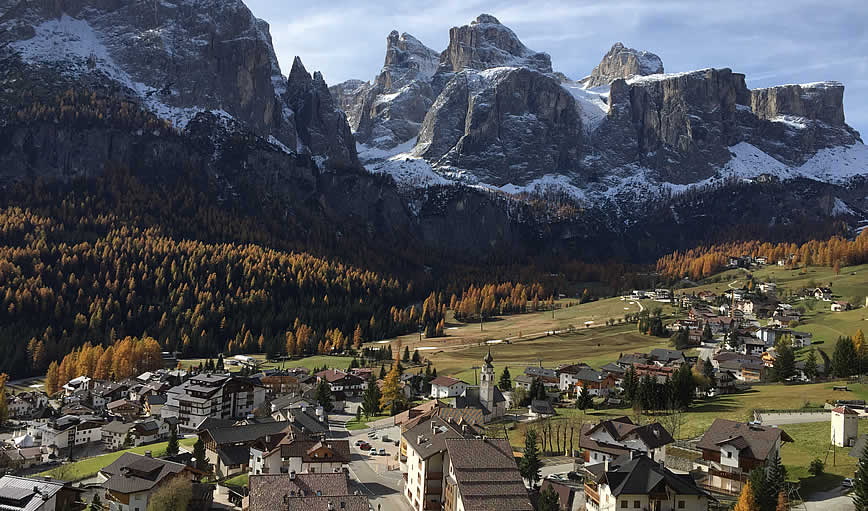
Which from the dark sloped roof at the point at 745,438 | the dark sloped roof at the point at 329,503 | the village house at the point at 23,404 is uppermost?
the dark sloped roof at the point at 745,438

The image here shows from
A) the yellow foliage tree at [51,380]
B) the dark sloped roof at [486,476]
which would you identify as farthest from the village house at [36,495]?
the yellow foliage tree at [51,380]

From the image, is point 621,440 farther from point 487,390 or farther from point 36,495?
point 36,495

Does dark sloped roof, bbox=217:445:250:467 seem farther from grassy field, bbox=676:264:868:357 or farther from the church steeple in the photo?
grassy field, bbox=676:264:868:357

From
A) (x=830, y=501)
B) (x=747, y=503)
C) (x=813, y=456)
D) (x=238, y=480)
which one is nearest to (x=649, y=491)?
(x=747, y=503)

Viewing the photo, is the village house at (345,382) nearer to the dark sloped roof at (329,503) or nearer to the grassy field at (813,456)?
the dark sloped roof at (329,503)

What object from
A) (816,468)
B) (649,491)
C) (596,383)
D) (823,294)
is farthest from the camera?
(823,294)

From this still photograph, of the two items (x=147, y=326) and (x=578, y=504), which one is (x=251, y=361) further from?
(x=578, y=504)

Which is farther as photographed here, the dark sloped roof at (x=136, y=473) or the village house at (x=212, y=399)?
the village house at (x=212, y=399)
